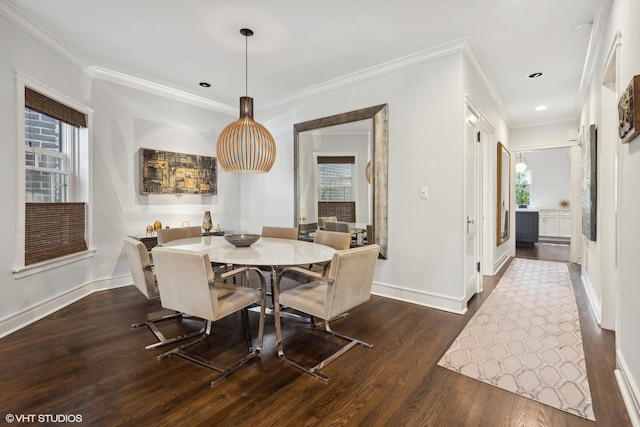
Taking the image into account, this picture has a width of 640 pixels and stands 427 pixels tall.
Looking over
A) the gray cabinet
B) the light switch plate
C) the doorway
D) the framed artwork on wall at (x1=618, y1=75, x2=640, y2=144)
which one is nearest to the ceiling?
the framed artwork on wall at (x1=618, y1=75, x2=640, y2=144)

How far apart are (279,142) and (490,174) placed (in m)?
3.19

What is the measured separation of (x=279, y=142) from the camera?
4703 millimetres

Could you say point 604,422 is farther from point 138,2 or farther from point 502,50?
point 138,2

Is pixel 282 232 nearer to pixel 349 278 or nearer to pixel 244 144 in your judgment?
pixel 244 144

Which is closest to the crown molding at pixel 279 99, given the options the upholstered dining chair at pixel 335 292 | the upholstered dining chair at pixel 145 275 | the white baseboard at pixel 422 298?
the upholstered dining chair at pixel 145 275

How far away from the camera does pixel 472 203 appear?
3430mm

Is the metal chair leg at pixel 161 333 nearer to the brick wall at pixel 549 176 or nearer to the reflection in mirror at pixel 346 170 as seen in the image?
the reflection in mirror at pixel 346 170

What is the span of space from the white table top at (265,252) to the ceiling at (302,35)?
6.45 feet

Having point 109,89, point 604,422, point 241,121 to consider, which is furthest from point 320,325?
point 109,89

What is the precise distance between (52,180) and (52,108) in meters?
0.74

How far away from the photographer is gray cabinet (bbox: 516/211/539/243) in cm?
754

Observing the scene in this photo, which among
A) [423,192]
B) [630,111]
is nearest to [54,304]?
[423,192]

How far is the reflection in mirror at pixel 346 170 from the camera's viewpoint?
352cm

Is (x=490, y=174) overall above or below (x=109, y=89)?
below
